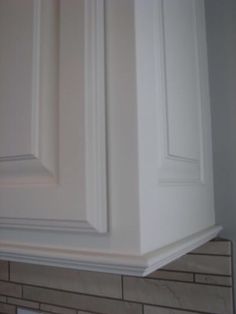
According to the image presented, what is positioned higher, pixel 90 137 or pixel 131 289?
pixel 90 137

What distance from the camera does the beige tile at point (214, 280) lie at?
71 centimetres

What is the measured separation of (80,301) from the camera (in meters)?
0.87

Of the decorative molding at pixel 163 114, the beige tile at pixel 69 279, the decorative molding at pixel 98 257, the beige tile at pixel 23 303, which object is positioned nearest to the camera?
the decorative molding at pixel 98 257

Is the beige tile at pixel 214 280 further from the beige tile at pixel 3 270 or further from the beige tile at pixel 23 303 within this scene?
the beige tile at pixel 3 270

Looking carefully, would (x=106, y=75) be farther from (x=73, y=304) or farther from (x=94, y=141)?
(x=73, y=304)

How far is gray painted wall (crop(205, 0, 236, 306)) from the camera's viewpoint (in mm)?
758

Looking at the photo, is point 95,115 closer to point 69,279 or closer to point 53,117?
point 53,117

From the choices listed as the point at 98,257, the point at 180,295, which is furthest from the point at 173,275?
the point at 98,257

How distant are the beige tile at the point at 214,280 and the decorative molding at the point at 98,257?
23 cm

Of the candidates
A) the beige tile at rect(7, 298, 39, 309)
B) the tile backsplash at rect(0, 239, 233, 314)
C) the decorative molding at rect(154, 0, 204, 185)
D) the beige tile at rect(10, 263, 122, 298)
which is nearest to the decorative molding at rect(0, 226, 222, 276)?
the decorative molding at rect(154, 0, 204, 185)

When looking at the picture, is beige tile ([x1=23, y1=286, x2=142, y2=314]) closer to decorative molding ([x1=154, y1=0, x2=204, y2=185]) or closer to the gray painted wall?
the gray painted wall

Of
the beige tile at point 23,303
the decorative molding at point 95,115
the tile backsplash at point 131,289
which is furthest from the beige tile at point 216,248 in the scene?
the beige tile at point 23,303

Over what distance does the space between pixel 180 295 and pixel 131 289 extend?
13cm

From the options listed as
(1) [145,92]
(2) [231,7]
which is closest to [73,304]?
(1) [145,92]
